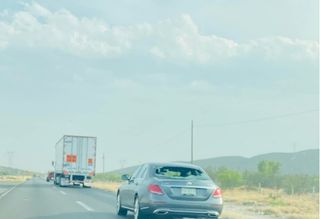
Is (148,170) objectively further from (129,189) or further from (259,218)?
(259,218)

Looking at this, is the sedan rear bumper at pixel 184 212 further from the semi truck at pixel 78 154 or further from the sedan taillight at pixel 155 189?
the semi truck at pixel 78 154

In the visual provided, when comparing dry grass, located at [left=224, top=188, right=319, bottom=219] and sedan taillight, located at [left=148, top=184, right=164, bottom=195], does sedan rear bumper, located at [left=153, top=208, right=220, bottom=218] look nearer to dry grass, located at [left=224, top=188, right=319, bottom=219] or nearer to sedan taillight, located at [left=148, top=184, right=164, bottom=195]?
sedan taillight, located at [left=148, top=184, right=164, bottom=195]

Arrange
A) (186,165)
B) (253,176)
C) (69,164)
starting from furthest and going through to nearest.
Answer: (253,176) → (69,164) → (186,165)

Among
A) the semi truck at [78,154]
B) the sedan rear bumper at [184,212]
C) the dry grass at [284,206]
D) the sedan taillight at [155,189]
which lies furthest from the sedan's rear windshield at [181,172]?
the semi truck at [78,154]

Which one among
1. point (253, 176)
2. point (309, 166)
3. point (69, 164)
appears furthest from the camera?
point (309, 166)

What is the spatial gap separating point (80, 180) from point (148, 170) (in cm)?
2976

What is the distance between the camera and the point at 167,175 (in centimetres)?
1531

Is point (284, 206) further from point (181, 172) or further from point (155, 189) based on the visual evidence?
point (155, 189)

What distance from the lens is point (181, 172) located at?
15719 millimetres

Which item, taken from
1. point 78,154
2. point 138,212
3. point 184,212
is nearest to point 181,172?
point 184,212

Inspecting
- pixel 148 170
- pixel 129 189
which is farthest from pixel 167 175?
pixel 129 189

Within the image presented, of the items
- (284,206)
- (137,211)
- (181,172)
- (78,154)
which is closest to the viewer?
(137,211)

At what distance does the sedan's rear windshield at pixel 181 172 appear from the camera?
50.5ft

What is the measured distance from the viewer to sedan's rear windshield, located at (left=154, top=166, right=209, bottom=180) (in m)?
15.4
